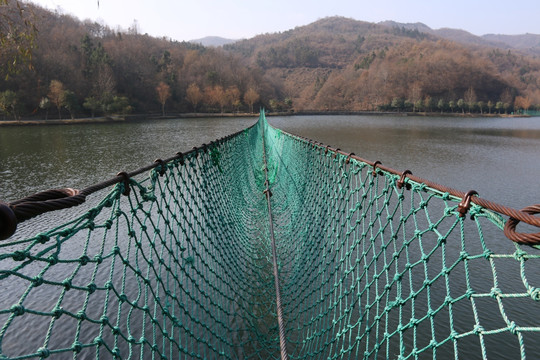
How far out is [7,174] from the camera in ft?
32.5

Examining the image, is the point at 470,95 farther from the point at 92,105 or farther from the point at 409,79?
the point at 92,105

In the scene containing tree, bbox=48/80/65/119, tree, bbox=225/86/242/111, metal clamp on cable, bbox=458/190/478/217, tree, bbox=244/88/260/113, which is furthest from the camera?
tree, bbox=244/88/260/113

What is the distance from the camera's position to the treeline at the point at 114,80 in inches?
1329

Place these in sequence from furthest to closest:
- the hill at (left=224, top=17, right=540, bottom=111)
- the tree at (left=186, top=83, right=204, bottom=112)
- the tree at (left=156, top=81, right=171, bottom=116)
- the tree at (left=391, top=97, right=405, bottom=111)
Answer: the hill at (left=224, top=17, right=540, bottom=111)
the tree at (left=391, top=97, right=405, bottom=111)
the tree at (left=186, top=83, right=204, bottom=112)
the tree at (left=156, top=81, right=171, bottom=116)

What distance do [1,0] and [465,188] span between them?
31.1 feet

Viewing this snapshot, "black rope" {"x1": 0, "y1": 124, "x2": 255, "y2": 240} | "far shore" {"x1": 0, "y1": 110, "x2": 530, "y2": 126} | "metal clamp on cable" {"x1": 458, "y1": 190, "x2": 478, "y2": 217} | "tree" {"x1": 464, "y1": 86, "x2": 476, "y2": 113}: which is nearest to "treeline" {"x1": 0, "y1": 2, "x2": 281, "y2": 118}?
"far shore" {"x1": 0, "y1": 110, "x2": 530, "y2": 126}

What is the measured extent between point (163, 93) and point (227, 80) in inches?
659

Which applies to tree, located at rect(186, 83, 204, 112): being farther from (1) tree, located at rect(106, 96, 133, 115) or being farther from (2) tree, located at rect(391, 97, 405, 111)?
(2) tree, located at rect(391, 97, 405, 111)

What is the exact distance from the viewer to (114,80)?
144ft

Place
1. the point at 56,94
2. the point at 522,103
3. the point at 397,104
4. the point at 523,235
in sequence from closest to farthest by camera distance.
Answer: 1. the point at 523,235
2. the point at 56,94
3. the point at 397,104
4. the point at 522,103

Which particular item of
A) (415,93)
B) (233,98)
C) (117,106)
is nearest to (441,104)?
(415,93)

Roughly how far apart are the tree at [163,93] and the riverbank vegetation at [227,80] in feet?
0.64

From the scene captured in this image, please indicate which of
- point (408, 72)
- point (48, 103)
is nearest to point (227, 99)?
point (48, 103)

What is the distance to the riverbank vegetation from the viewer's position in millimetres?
35938
